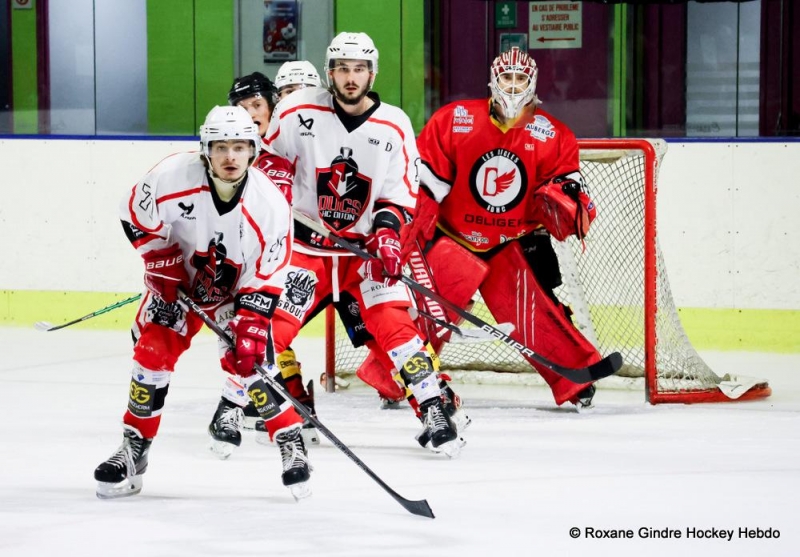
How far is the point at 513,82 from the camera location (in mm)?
4145

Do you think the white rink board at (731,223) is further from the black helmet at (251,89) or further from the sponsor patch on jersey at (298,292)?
the sponsor patch on jersey at (298,292)

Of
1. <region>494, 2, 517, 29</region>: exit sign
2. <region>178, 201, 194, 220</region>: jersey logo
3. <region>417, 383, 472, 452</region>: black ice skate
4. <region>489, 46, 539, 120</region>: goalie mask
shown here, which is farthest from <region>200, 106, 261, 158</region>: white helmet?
<region>494, 2, 517, 29</region>: exit sign

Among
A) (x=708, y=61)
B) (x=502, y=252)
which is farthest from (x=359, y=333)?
(x=708, y=61)

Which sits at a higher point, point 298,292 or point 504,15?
point 504,15

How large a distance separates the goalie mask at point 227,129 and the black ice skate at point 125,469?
2.13 ft

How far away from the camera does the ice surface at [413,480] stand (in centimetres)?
265

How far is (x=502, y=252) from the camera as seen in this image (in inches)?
173

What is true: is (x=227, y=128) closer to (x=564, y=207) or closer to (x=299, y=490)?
(x=299, y=490)

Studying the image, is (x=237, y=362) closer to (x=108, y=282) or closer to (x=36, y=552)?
(x=36, y=552)

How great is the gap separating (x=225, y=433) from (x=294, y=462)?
58 centimetres

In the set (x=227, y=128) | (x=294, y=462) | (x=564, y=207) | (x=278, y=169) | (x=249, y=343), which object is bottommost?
(x=294, y=462)

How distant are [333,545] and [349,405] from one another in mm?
1755

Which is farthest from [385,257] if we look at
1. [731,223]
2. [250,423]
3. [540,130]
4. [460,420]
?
[731,223]

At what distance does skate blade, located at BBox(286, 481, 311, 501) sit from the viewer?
117 inches
